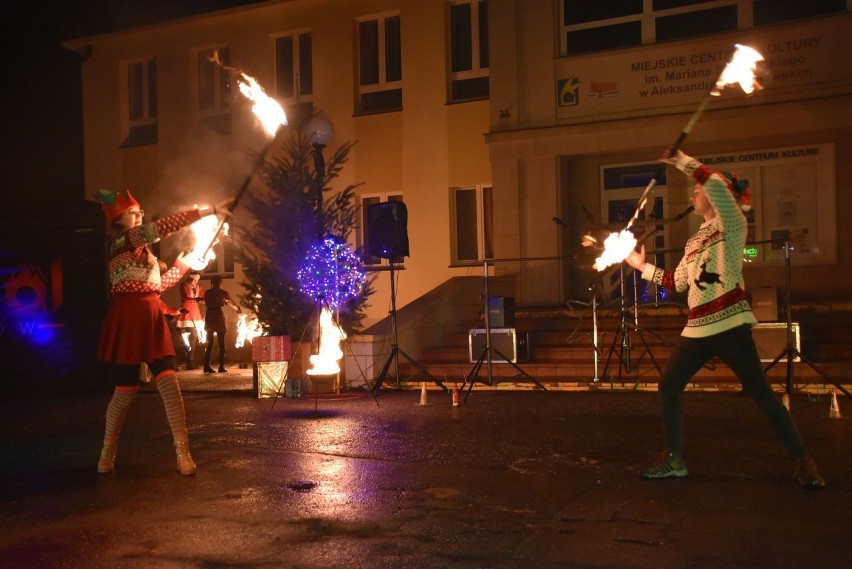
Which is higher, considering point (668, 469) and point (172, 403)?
point (172, 403)

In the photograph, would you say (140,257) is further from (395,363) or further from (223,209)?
(395,363)

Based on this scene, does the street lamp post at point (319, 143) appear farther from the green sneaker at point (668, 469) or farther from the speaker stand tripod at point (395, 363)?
the green sneaker at point (668, 469)

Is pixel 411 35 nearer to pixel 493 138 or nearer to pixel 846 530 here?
pixel 493 138

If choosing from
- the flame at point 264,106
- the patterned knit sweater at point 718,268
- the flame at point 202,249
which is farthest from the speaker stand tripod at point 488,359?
the patterned knit sweater at point 718,268

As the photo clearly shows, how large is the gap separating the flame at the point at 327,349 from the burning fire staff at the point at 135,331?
4979 millimetres

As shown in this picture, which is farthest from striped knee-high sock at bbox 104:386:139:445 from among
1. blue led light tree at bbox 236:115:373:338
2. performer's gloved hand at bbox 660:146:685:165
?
blue led light tree at bbox 236:115:373:338

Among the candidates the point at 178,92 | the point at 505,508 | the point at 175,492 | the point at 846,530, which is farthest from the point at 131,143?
the point at 846,530

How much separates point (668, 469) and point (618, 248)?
152cm

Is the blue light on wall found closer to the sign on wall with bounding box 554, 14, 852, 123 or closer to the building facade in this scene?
the building facade

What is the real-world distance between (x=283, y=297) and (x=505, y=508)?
34.6ft

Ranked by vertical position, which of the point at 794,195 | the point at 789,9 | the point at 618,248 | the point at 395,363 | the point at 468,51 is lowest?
the point at 395,363

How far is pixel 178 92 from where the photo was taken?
66.2ft

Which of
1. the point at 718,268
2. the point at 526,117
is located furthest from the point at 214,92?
the point at 718,268

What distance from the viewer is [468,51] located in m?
17.7
